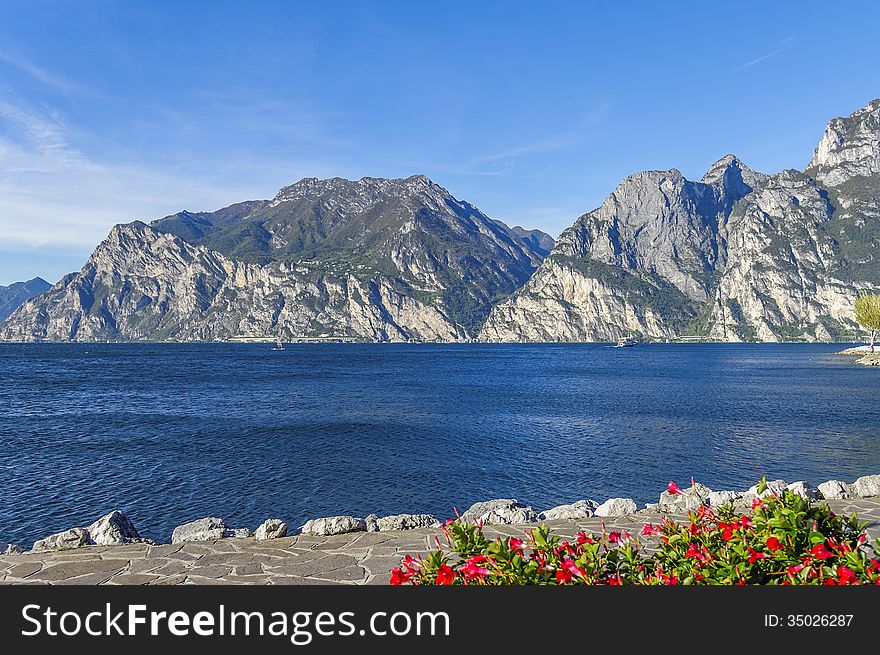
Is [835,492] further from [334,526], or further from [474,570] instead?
[474,570]

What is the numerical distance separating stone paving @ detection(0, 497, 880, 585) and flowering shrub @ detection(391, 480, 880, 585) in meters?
4.74

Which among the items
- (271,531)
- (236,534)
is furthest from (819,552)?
(236,534)

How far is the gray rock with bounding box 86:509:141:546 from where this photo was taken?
14.5 m

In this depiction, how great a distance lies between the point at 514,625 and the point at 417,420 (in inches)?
2080

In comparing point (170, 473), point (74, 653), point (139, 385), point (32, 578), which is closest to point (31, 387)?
point (139, 385)

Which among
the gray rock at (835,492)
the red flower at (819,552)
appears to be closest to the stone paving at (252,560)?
the gray rock at (835,492)

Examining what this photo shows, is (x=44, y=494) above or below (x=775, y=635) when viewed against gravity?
below

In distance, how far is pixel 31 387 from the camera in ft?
298

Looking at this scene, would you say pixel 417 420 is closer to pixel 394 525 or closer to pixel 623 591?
pixel 394 525

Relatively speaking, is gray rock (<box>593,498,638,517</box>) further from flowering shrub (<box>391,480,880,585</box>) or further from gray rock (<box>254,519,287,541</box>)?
flowering shrub (<box>391,480,880,585</box>)

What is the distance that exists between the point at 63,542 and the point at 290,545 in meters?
5.07

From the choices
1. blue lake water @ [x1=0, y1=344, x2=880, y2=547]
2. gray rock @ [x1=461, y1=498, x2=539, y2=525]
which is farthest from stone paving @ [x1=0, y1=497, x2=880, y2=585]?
blue lake water @ [x1=0, y1=344, x2=880, y2=547]

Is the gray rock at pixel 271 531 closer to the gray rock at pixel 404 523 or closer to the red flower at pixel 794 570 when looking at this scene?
the gray rock at pixel 404 523

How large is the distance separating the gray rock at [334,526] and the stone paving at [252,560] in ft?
0.81
